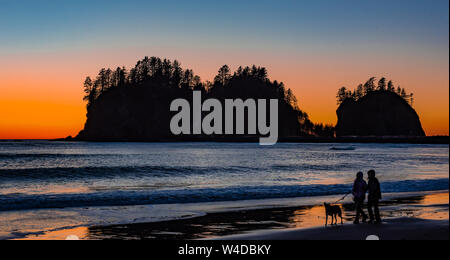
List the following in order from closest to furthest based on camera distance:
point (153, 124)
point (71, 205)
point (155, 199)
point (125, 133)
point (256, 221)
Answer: point (256, 221) → point (71, 205) → point (155, 199) → point (125, 133) → point (153, 124)

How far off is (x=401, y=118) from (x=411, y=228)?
173 meters

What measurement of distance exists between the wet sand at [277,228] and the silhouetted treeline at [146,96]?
143m

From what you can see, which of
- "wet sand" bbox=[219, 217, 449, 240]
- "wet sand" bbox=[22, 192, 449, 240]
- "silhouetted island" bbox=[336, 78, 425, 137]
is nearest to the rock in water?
"silhouetted island" bbox=[336, 78, 425, 137]

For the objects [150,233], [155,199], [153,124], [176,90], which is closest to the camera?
[150,233]

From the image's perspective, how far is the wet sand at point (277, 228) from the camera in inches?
488

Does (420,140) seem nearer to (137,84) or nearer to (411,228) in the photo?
(137,84)

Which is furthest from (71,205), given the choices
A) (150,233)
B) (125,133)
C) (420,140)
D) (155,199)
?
(420,140)

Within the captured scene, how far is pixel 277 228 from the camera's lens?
13.8 meters

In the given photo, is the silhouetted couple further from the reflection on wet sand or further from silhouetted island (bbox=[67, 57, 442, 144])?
silhouetted island (bbox=[67, 57, 442, 144])

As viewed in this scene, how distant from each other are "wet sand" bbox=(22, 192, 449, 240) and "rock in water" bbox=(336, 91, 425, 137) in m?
165

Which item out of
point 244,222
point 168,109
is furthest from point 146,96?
point 244,222

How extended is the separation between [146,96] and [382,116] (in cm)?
9088

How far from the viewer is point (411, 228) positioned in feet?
43.3

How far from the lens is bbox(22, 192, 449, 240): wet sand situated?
12.4 meters
